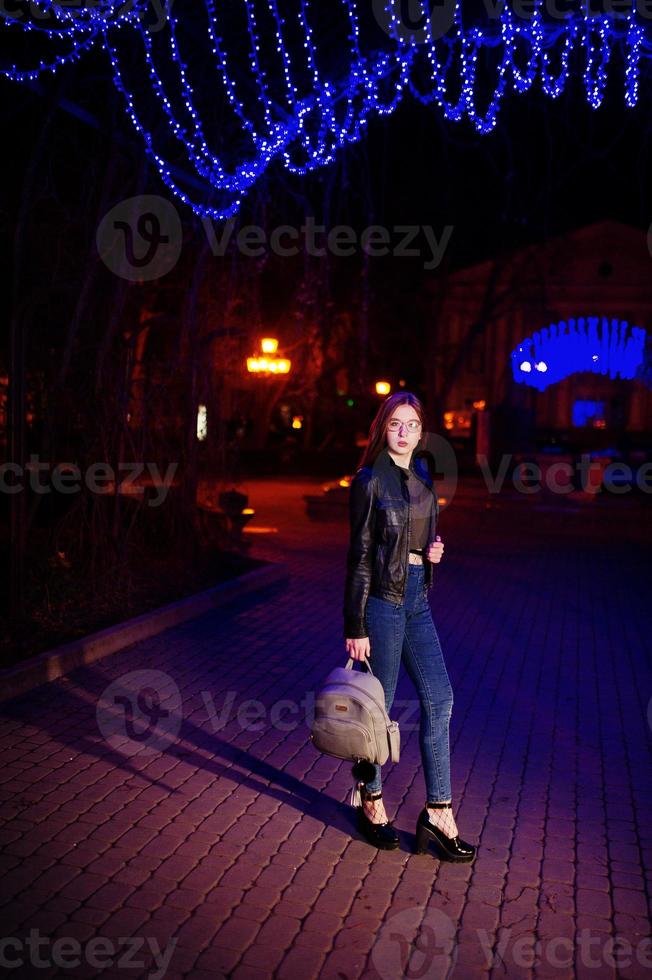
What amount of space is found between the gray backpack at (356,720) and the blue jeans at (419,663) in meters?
0.15

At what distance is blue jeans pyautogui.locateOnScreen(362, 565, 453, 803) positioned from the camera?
436 cm

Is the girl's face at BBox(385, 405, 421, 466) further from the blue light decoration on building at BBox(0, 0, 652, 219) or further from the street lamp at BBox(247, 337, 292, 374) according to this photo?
the street lamp at BBox(247, 337, 292, 374)

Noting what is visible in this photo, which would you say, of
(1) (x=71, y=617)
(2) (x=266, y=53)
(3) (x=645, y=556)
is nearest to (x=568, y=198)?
(3) (x=645, y=556)

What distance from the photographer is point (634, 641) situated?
9.23 metres

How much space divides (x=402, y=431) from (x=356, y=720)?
136 cm

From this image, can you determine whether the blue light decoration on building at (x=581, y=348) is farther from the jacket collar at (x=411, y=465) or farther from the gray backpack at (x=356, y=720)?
the gray backpack at (x=356, y=720)

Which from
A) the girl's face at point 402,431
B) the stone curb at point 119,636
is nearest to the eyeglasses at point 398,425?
the girl's face at point 402,431

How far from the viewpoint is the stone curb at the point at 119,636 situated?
673 cm

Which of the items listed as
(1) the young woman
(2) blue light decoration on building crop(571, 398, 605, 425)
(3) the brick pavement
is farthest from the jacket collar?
(2) blue light decoration on building crop(571, 398, 605, 425)

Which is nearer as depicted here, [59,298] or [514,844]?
[514,844]

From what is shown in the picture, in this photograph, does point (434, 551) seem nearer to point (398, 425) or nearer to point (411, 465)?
point (411, 465)

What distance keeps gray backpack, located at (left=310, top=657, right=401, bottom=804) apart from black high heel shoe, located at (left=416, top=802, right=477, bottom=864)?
35 centimetres

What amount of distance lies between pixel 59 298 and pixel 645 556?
10098 millimetres

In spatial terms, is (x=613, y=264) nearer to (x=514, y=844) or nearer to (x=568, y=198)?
(x=568, y=198)
